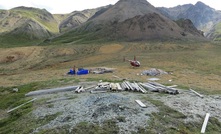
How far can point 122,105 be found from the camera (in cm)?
1293

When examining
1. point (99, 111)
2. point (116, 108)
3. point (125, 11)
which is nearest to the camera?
point (99, 111)

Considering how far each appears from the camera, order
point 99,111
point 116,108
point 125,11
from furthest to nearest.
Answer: point 125,11 → point 116,108 → point 99,111

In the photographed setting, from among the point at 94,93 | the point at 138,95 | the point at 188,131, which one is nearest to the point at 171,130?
the point at 188,131

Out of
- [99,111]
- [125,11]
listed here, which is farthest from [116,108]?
[125,11]

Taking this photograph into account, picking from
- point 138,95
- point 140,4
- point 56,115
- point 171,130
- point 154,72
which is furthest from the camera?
point 140,4

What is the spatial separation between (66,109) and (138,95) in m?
5.05

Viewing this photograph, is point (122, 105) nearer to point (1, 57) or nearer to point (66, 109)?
point (66, 109)

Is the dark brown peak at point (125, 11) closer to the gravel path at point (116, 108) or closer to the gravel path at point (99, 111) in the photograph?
the gravel path at point (116, 108)

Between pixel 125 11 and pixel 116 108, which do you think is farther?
pixel 125 11

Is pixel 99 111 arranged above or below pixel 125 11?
below

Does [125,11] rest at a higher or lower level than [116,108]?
higher

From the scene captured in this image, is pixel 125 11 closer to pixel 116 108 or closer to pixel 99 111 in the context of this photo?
pixel 116 108

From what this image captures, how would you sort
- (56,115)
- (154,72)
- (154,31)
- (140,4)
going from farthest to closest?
(140,4), (154,31), (154,72), (56,115)

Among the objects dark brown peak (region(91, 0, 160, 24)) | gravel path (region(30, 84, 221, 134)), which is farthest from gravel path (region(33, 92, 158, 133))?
dark brown peak (region(91, 0, 160, 24))
